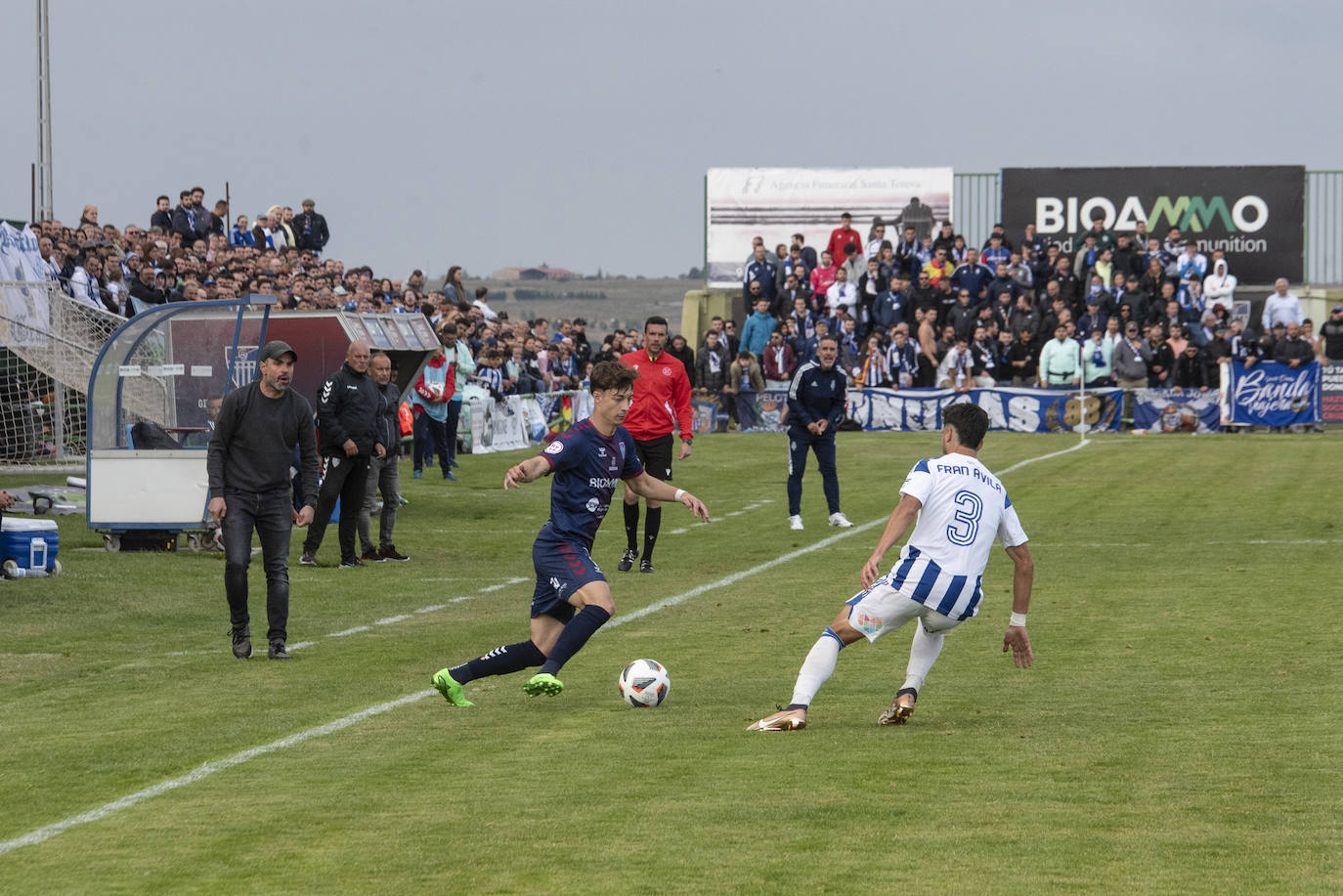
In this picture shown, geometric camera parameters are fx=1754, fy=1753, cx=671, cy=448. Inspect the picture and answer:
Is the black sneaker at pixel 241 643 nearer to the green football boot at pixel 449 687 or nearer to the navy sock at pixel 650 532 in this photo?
the green football boot at pixel 449 687

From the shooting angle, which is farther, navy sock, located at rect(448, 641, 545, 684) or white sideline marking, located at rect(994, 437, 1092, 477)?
white sideline marking, located at rect(994, 437, 1092, 477)

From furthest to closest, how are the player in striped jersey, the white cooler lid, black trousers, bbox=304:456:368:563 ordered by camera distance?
black trousers, bbox=304:456:368:563, the white cooler lid, the player in striped jersey

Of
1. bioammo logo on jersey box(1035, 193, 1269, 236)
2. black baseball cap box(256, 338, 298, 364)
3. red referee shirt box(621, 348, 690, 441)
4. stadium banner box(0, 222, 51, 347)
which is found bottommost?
red referee shirt box(621, 348, 690, 441)

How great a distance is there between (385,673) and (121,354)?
9053mm

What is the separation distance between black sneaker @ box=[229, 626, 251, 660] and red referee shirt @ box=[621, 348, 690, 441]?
18.6ft

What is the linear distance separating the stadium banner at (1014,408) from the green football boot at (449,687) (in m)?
27.7

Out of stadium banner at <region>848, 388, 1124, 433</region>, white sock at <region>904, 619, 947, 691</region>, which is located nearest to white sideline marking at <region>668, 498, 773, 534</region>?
white sock at <region>904, 619, 947, 691</region>

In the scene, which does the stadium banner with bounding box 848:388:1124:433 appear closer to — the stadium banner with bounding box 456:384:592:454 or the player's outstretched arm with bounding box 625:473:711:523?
the stadium banner with bounding box 456:384:592:454

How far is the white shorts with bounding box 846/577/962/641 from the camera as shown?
8.64 metres

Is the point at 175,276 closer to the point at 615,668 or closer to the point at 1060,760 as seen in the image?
the point at 615,668

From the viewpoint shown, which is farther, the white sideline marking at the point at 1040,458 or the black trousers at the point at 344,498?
the white sideline marking at the point at 1040,458

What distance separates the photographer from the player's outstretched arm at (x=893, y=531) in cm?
825

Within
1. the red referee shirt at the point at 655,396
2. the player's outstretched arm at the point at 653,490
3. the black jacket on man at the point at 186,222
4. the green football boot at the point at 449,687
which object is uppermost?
the black jacket on man at the point at 186,222

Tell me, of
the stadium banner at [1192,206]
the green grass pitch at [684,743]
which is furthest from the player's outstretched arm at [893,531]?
the stadium banner at [1192,206]
